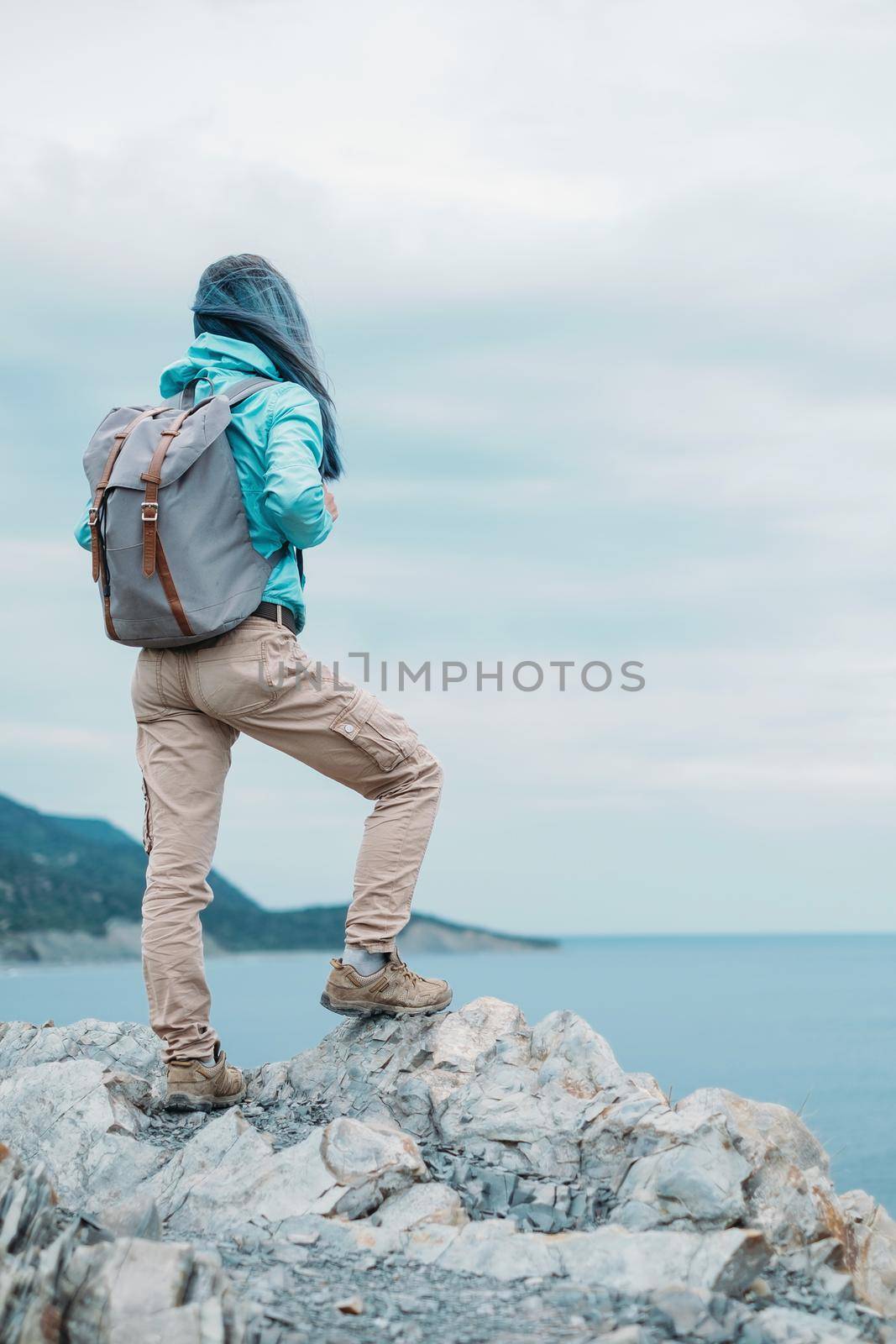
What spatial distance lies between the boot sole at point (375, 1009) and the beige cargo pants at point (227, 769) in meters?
0.45

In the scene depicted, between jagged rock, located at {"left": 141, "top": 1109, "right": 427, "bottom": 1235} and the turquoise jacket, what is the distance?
259cm

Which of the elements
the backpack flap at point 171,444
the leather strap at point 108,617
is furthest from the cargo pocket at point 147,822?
the backpack flap at point 171,444

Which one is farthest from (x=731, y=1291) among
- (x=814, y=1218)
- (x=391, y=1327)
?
(x=391, y=1327)

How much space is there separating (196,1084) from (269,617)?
8.57 ft

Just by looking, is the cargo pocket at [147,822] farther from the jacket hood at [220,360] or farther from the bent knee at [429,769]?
the jacket hood at [220,360]

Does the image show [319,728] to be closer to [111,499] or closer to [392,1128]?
[111,499]

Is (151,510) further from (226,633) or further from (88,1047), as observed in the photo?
(88,1047)

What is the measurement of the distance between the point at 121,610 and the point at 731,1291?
13.0ft

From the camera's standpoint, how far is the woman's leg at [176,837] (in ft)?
20.0

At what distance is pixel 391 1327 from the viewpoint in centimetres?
390

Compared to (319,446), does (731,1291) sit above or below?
A: below

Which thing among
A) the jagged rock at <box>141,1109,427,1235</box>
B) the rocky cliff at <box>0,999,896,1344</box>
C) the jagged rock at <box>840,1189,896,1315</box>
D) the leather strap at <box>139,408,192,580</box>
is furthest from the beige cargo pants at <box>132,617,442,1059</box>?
the jagged rock at <box>840,1189,896,1315</box>

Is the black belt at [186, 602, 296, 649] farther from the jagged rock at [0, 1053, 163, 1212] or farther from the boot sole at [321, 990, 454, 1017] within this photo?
the jagged rock at [0, 1053, 163, 1212]

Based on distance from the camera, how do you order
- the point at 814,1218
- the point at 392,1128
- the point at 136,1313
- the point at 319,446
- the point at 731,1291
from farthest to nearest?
the point at 319,446 → the point at 392,1128 → the point at 814,1218 → the point at 731,1291 → the point at 136,1313
